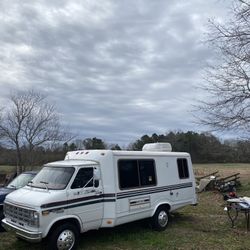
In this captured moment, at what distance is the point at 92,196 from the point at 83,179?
18.9 inches

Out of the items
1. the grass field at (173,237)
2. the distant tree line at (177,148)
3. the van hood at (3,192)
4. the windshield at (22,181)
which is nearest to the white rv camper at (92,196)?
the grass field at (173,237)

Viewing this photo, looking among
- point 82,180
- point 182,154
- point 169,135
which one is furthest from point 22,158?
point 169,135

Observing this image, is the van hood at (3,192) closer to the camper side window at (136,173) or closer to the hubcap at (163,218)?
the camper side window at (136,173)

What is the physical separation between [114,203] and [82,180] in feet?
3.54

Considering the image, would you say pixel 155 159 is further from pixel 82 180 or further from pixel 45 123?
pixel 45 123

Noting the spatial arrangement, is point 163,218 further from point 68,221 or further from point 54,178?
point 54,178

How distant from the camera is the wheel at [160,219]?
10141 millimetres

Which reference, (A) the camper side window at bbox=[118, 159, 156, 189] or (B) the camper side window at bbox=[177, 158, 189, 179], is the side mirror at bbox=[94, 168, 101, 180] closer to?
(A) the camper side window at bbox=[118, 159, 156, 189]

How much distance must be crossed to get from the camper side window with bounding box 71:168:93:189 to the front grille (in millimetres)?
1176

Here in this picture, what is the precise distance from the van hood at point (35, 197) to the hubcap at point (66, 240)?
2.60 ft

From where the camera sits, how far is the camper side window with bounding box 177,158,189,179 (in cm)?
1157

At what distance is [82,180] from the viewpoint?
8.36 metres

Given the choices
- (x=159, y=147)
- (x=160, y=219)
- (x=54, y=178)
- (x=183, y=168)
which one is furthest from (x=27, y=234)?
(x=183, y=168)

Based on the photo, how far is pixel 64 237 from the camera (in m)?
7.64
